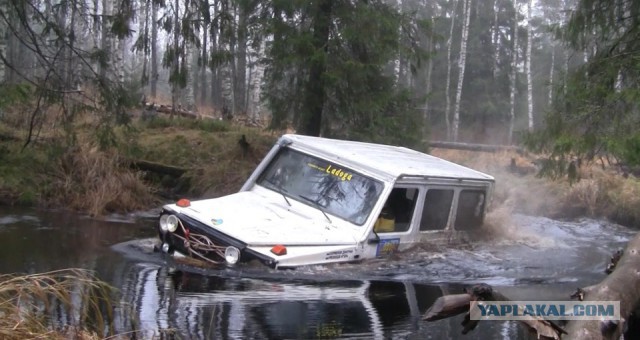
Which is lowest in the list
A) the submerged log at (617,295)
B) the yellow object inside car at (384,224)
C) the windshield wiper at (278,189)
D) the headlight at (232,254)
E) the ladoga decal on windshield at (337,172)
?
the headlight at (232,254)

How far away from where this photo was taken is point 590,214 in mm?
18344

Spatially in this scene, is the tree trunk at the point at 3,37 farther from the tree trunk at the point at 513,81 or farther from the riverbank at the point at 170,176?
the tree trunk at the point at 513,81

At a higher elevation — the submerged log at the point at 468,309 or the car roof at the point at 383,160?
the car roof at the point at 383,160

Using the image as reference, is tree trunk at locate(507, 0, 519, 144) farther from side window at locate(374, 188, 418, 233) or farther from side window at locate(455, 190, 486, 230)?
side window at locate(374, 188, 418, 233)

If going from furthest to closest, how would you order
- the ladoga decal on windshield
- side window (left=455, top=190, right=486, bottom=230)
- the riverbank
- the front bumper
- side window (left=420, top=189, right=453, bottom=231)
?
the riverbank < side window (left=455, top=190, right=486, bottom=230) < side window (left=420, top=189, right=453, bottom=231) < the ladoga decal on windshield < the front bumper

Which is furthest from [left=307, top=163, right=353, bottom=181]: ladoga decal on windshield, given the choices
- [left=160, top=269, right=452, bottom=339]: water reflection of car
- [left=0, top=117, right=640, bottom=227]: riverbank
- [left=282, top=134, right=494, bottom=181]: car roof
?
[left=0, top=117, right=640, bottom=227]: riverbank

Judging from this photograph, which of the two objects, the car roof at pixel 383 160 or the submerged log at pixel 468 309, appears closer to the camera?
the submerged log at pixel 468 309

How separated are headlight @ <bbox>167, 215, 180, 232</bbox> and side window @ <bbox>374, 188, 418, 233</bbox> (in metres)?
2.27

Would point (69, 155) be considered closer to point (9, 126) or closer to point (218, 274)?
point (9, 126)

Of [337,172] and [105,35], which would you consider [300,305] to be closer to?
[337,172]

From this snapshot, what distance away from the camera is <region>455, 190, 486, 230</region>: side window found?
10.4 metres

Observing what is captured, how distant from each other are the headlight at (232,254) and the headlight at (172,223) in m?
0.79

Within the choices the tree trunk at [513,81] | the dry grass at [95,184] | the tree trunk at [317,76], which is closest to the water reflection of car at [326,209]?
the tree trunk at [317,76]

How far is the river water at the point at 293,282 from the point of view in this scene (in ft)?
20.4
